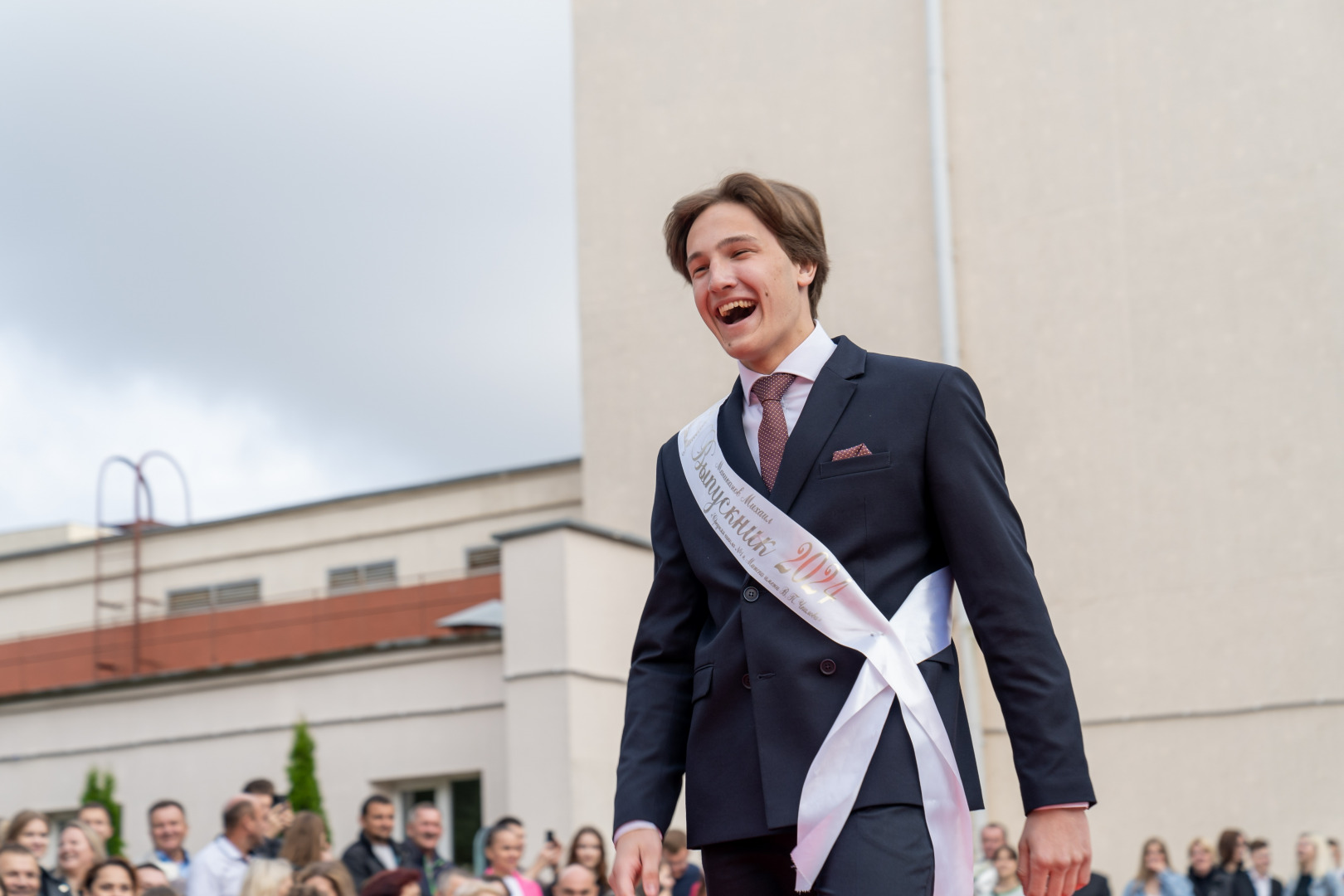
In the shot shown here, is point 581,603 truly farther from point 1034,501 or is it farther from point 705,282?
point 705,282

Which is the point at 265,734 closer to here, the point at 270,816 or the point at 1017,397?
the point at 270,816

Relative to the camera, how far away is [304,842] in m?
8.79

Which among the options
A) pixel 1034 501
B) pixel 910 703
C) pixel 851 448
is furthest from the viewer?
pixel 1034 501

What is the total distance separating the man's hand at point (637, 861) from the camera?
2.67 meters

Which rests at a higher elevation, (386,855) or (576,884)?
(386,855)

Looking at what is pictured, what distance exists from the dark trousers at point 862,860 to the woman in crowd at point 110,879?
17.5ft

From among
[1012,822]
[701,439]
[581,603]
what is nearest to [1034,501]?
[1012,822]

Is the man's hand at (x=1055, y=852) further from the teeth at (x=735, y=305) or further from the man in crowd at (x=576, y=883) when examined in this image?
the man in crowd at (x=576, y=883)

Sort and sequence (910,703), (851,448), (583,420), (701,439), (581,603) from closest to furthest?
1. (910,703)
2. (851,448)
3. (701,439)
4. (581,603)
5. (583,420)

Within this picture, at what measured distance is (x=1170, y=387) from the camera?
17016mm

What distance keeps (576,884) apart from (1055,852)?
22.3 feet

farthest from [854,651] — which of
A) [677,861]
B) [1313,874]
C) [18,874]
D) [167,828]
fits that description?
[1313,874]

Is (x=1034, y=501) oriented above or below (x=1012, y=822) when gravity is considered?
above

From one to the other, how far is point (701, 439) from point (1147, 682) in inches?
576
